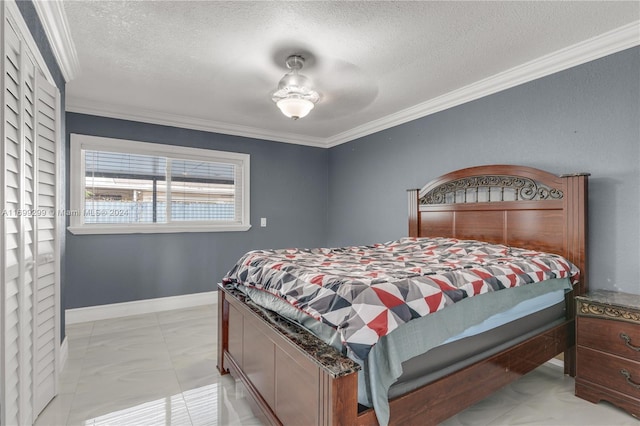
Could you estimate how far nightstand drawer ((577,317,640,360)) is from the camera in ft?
6.05

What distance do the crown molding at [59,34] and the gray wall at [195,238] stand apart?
3.94 ft

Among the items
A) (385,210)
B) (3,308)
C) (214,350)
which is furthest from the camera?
(385,210)

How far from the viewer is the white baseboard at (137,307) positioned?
3514 millimetres

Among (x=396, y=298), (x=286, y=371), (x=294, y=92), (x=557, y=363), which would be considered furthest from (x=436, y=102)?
(x=286, y=371)

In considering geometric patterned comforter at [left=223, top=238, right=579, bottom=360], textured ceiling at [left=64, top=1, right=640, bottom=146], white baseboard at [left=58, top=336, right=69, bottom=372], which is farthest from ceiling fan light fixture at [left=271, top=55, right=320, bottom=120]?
white baseboard at [left=58, top=336, right=69, bottom=372]

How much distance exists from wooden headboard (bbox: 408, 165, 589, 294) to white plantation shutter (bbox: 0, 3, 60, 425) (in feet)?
10.1

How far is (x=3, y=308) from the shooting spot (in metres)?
1.34

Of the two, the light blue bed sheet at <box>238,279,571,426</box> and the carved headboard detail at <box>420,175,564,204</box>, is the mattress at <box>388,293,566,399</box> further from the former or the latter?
the carved headboard detail at <box>420,175,564,204</box>

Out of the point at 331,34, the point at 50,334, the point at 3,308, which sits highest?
the point at 331,34

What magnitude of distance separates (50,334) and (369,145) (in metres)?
3.70

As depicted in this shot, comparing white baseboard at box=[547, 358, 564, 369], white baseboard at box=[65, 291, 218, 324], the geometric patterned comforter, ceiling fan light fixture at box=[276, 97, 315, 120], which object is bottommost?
white baseboard at box=[547, 358, 564, 369]

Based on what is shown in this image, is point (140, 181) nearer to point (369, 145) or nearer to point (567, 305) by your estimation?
point (369, 145)

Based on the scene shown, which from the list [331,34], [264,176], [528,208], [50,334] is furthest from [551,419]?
[264,176]

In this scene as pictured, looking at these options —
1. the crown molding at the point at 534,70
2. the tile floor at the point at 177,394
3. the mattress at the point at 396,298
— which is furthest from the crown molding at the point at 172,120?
the mattress at the point at 396,298
